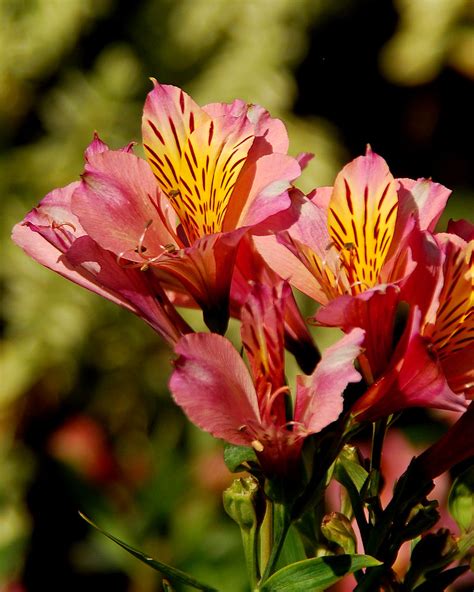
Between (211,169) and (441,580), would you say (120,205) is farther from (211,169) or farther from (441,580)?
(441,580)

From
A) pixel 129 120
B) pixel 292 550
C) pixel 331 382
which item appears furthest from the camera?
pixel 129 120

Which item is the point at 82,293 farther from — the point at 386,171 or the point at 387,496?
the point at 386,171

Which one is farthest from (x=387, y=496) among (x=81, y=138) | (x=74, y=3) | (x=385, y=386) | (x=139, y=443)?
(x=74, y=3)

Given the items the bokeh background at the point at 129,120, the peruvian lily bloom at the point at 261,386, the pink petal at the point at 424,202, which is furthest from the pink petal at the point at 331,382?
the bokeh background at the point at 129,120

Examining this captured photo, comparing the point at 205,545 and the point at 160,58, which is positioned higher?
the point at 160,58

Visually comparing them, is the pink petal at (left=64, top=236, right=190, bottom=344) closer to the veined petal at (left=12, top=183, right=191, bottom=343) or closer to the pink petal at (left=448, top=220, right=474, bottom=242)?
the veined petal at (left=12, top=183, right=191, bottom=343)

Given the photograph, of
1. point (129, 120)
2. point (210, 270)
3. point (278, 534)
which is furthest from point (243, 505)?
point (129, 120)
